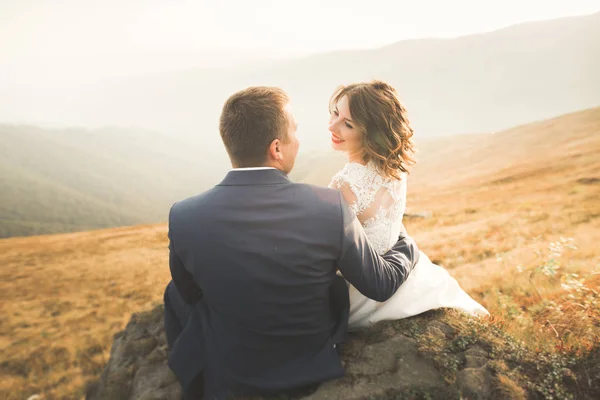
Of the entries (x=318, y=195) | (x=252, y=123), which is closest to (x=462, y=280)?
(x=318, y=195)

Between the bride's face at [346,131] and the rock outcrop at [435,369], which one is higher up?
the bride's face at [346,131]

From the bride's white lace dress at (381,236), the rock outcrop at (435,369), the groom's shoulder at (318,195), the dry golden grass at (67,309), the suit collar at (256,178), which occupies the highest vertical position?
the suit collar at (256,178)

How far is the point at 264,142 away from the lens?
250 centimetres

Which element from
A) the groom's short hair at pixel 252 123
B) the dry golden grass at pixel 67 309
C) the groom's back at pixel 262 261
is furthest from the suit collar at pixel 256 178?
the dry golden grass at pixel 67 309

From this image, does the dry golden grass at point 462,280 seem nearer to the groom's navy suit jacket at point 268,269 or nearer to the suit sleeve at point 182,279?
the groom's navy suit jacket at point 268,269

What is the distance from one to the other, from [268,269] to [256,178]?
2.29 ft

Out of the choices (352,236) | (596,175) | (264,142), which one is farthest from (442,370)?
(596,175)

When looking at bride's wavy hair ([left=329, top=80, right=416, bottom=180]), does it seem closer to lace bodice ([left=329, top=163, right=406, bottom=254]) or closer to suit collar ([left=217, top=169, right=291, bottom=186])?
lace bodice ([left=329, top=163, right=406, bottom=254])

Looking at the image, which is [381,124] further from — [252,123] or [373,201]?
[252,123]

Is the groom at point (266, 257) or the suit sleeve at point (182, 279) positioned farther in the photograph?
the suit sleeve at point (182, 279)

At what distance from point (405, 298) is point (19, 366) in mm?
9482

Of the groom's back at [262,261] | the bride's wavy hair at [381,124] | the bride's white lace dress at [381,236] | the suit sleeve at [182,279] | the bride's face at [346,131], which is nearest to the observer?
the groom's back at [262,261]

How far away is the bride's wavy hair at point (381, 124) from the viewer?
3699 millimetres

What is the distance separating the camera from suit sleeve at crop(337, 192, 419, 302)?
2445 millimetres
